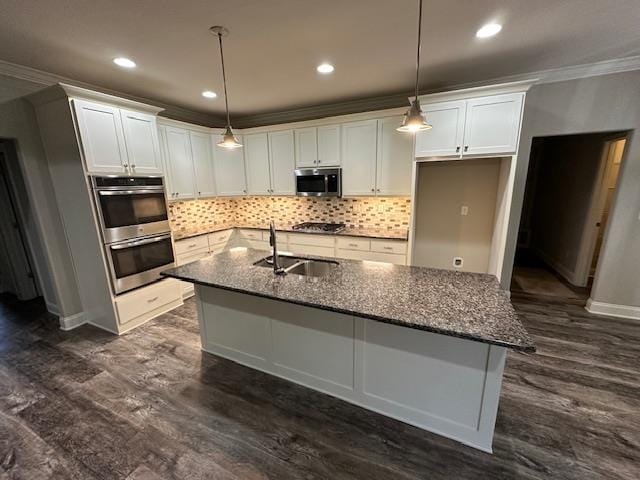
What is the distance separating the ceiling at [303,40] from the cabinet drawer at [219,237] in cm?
209

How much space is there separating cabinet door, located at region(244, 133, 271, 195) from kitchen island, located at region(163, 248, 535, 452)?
7.83ft

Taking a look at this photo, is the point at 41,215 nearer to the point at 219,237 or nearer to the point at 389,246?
the point at 219,237

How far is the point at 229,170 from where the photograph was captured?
4594mm

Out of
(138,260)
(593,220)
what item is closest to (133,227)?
(138,260)

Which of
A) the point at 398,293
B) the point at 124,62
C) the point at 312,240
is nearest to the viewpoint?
the point at 398,293

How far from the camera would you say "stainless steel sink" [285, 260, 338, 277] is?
2477 mm

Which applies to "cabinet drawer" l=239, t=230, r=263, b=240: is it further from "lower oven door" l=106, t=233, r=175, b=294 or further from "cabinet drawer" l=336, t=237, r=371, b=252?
"cabinet drawer" l=336, t=237, r=371, b=252

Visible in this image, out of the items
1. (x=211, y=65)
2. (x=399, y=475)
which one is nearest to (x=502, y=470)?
(x=399, y=475)

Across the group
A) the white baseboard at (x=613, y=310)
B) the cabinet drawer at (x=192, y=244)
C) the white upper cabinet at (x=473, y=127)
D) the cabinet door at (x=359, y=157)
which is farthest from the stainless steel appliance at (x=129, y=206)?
the white baseboard at (x=613, y=310)

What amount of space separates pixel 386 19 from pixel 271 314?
2.42 metres

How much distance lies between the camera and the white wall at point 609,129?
112 inches

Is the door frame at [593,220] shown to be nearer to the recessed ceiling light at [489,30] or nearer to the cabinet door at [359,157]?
the recessed ceiling light at [489,30]

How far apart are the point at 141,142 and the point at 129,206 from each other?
A: 0.75 metres

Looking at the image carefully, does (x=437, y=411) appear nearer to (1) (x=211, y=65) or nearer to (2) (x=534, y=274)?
(1) (x=211, y=65)
